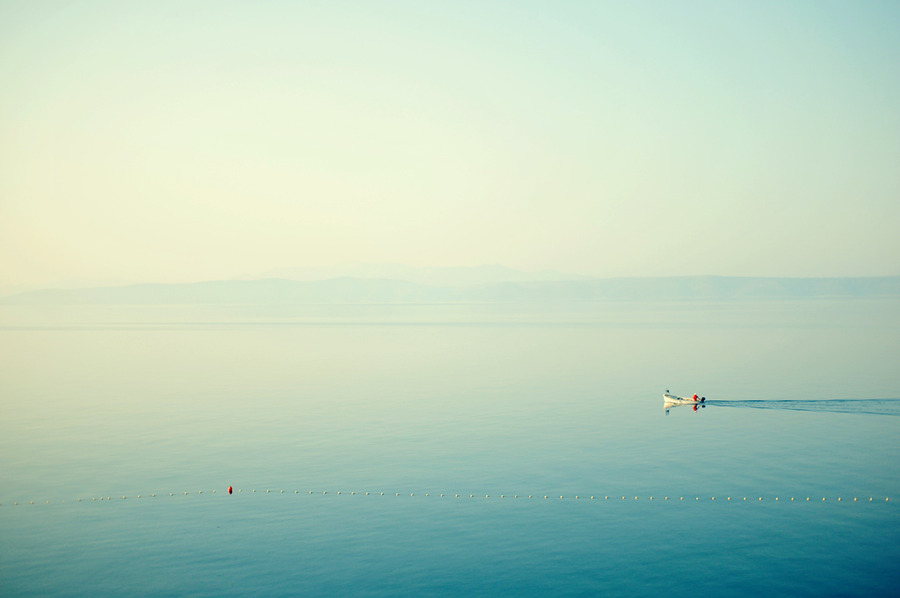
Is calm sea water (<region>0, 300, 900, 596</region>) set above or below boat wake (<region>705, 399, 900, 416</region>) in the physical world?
below

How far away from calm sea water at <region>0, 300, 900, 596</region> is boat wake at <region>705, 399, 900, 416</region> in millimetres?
560

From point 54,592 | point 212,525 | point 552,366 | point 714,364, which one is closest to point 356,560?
point 212,525

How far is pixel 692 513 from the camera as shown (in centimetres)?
5047

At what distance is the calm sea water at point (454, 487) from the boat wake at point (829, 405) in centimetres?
56

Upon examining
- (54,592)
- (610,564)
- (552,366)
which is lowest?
(54,592)

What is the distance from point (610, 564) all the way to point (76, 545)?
33.7m

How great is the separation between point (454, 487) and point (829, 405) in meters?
57.8

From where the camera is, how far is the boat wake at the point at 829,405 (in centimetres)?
8769

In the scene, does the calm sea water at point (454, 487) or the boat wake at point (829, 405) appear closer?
the calm sea water at point (454, 487)

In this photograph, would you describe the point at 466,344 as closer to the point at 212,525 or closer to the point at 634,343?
the point at 634,343

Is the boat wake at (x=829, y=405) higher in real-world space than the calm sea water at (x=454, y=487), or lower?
higher

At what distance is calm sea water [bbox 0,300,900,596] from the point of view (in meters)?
41.6

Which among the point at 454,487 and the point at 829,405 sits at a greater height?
the point at 829,405

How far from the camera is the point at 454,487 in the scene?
2261 inches
